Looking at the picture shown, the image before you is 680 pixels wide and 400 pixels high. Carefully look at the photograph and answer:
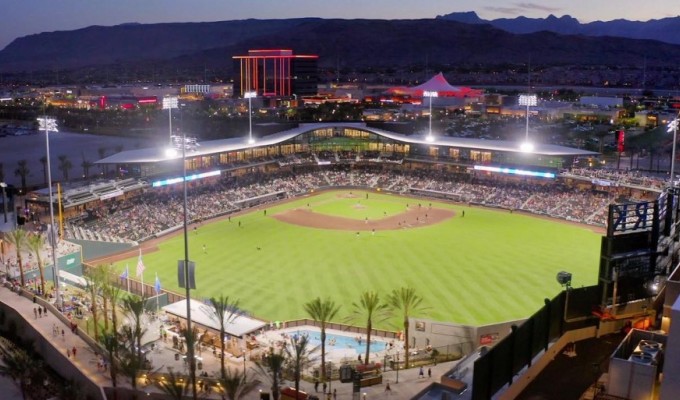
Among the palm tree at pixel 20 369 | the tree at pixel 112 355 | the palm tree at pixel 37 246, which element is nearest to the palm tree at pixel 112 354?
the tree at pixel 112 355

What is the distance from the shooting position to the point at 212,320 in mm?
31812

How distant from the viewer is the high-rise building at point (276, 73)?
517 ft

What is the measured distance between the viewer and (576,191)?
65438 millimetres

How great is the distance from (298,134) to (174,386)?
58.0 m

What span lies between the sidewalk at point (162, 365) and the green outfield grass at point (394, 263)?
7.20m

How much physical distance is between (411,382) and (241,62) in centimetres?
14379

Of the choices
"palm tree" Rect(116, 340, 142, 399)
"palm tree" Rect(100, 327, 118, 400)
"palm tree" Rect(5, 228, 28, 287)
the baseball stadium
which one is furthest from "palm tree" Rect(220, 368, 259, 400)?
"palm tree" Rect(5, 228, 28, 287)

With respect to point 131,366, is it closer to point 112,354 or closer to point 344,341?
point 112,354

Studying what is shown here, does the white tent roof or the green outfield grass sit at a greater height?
the white tent roof

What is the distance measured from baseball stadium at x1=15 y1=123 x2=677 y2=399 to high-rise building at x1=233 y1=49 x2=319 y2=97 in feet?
252

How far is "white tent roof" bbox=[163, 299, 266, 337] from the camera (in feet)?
102

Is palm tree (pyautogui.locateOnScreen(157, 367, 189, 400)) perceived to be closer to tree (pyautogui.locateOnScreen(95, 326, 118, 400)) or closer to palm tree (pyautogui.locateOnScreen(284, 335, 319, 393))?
tree (pyautogui.locateOnScreen(95, 326, 118, 400))

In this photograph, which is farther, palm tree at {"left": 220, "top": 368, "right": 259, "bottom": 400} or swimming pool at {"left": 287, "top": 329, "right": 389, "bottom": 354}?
swimming pool at {"left": 287, "top": 329, "right": 389, "bottom": 354}

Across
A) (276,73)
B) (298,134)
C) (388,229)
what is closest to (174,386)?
(388,229)
